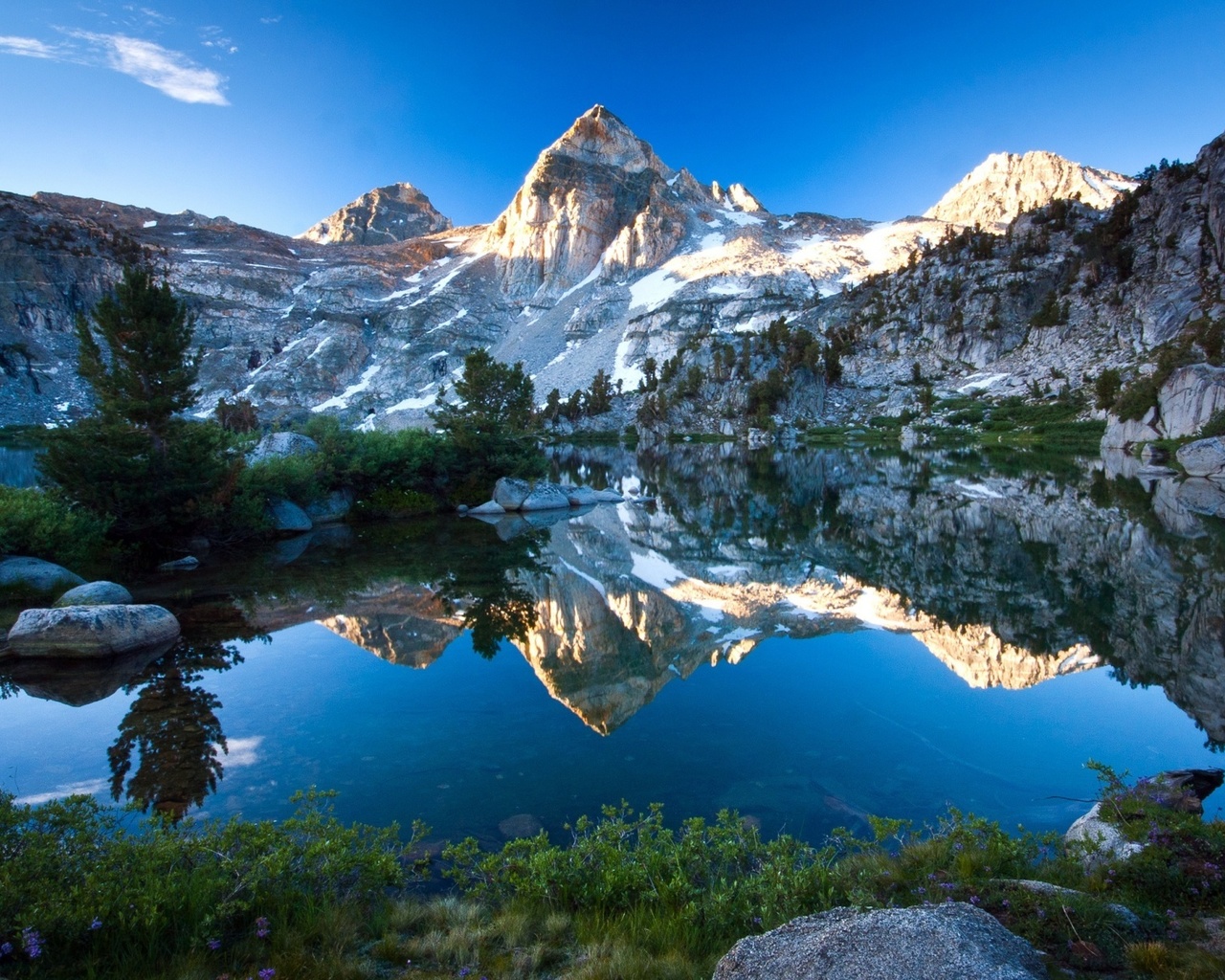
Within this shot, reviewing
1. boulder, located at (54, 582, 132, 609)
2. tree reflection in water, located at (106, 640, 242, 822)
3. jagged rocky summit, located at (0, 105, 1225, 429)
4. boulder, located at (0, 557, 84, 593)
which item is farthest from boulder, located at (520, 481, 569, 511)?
jagged rocky summit, located at (0, 105, 1225, 429)

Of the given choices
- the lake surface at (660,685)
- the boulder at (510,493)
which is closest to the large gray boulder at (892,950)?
the lake surface at (660,685)

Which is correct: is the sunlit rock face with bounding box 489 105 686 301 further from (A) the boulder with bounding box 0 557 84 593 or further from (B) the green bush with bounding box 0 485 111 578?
(A) the boulder with bounding box 0 557 84 593

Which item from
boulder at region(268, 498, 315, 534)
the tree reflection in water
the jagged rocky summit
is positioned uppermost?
the jagged rocky summit

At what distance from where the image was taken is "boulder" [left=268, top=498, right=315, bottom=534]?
2209cm

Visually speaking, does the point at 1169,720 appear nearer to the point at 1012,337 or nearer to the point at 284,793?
the point at 284,793

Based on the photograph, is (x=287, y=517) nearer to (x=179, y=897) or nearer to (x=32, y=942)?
(x=179, y=897)

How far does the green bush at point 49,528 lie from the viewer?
13734 millimetres

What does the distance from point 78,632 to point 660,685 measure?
Result: 31.2 feet

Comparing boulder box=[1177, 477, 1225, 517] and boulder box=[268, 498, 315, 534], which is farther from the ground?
boulder box=[1177, 477, 1225, 517]

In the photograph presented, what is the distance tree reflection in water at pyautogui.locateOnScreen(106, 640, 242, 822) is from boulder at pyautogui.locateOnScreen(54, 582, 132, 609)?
229 cm

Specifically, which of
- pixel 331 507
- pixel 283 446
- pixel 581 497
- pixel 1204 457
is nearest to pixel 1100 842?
pixel 331 507

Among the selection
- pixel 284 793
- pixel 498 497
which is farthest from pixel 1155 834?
pixel 498 497

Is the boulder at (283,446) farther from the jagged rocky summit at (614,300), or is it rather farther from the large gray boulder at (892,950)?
the jagged rocky summit at (614,300)

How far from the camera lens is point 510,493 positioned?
29438mm
